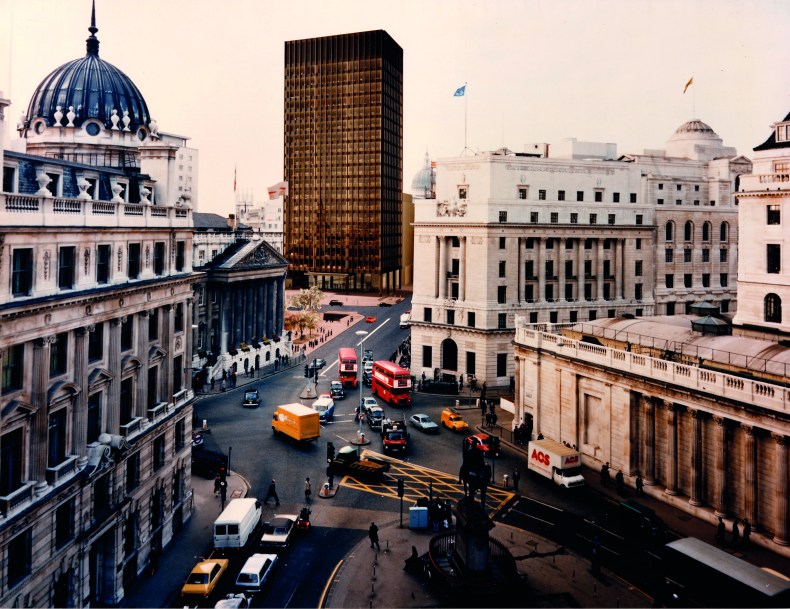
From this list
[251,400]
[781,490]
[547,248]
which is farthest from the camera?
[547,248]

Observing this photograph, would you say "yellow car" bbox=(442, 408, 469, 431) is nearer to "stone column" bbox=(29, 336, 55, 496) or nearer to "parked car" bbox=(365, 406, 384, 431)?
"parked car" bbox=(365, 406, 384, 431)

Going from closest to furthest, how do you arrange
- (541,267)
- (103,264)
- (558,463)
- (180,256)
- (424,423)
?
1. (103,264)
2. (180,256)
3. (558,463)
4. (424,423)
5. (541,267)

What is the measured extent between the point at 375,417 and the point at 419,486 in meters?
16.8

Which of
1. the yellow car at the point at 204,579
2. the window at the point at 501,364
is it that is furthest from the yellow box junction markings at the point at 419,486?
the window at the point at 501,364

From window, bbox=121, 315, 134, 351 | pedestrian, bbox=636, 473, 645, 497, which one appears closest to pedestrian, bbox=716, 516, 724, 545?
pedestrian, bbox=636, 473, 645, 497

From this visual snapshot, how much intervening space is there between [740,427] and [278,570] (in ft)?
95.0

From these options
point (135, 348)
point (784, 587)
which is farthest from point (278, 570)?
point (784, 587)

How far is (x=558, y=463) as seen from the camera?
166 feet

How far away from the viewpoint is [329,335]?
129 metres

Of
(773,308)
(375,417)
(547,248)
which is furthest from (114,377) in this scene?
(547,248)

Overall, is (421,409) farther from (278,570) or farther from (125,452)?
(125,452)

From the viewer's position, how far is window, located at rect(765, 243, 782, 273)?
56719 mm

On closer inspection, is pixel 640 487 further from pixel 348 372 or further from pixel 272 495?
pixel 348 372

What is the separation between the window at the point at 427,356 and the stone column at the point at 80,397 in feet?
203
